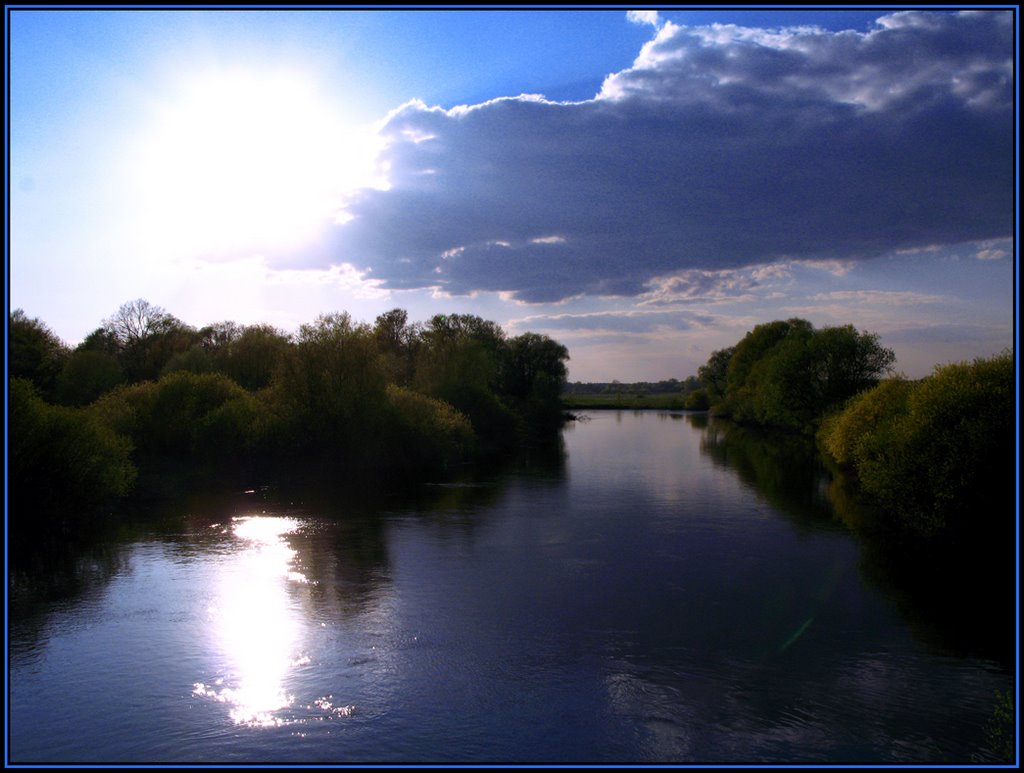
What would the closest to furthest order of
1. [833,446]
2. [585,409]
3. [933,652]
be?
[933,652] → [833,446] → [585,409]

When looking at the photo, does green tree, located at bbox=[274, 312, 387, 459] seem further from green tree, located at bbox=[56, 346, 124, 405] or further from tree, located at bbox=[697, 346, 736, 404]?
tree, located at bbox=[697, 346, 736, 404]

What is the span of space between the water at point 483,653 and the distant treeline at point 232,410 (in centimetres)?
337

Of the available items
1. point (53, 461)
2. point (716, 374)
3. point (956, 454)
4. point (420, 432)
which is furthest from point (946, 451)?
point (716, 374)

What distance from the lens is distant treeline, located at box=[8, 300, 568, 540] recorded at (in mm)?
21953

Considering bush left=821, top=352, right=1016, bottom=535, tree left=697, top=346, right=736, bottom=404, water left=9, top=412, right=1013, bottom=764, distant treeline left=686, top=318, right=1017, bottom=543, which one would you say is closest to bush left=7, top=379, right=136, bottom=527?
water left=9, top=412, right=1013, bottom=764

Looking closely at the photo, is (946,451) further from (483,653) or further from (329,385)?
(329,385)

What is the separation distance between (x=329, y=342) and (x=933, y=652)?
27983 millimetres

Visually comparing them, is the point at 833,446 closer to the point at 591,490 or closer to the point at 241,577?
the point at 591,490

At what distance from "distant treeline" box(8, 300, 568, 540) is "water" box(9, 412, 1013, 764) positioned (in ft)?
11.1

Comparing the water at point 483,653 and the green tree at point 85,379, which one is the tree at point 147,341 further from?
the water at point 483,653

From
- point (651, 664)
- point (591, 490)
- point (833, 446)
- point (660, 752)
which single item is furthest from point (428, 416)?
point (660, 752)

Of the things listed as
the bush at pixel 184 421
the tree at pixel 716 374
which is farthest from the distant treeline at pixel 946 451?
the tree at pixel 716 374

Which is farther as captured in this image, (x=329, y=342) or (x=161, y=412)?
(x=329, y=342)

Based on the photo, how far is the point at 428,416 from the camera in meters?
39.3
